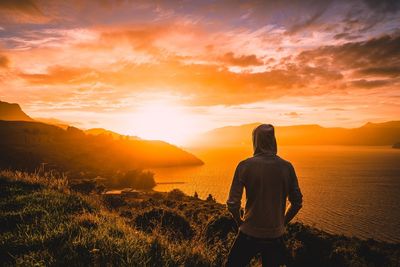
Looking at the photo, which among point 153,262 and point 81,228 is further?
point 81,228

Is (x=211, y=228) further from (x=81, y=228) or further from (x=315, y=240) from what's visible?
(x=81, y=228)

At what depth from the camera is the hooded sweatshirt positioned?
155 inches

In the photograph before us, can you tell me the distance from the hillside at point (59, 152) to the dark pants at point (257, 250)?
116389 mm

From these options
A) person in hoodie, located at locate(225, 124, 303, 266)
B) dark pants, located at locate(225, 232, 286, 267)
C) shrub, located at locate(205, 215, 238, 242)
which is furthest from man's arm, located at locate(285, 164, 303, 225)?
shrub, located at locate(205, 215, 238, 242)

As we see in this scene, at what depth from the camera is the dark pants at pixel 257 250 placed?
4.03 metres

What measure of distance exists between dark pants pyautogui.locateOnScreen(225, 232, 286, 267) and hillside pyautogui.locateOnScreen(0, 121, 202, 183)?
116389 mm

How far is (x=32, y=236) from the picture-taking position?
18.5 ft

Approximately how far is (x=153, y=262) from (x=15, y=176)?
9.32 meters

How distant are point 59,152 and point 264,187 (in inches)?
6515

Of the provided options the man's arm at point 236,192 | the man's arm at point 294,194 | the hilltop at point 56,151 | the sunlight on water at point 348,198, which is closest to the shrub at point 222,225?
the sunlight on water at point 348,198

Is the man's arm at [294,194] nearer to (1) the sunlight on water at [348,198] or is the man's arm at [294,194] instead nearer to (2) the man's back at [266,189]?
(2) the man's back at [266,189]

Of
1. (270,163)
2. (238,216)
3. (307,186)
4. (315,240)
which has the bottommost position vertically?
(307,186)

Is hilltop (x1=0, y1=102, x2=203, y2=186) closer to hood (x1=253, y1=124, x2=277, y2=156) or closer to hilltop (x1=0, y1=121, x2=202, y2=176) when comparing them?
hilltop (x1=0, y1=121, x2=202, y2=176)

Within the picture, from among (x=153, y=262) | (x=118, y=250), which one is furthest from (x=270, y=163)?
(x=118, y=250)
